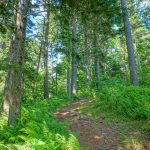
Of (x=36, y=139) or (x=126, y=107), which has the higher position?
(x=126, y=107)

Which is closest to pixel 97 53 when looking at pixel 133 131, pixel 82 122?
pixel 82 122

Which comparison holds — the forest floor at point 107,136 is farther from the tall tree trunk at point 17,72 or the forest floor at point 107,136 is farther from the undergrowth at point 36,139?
the tall tree trunk at point 17,72

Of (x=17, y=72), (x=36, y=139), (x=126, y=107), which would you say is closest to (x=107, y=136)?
(x=126, y=107)

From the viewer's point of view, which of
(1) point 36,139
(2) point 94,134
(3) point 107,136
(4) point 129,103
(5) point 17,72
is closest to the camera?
(1) point 36,139

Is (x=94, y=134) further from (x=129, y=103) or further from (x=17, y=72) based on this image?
(x=17, y=72)

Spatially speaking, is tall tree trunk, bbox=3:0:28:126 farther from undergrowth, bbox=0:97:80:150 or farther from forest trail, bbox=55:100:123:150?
forest trail, bbox=55:100:123:150

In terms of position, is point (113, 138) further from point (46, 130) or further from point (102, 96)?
point (102, 96)

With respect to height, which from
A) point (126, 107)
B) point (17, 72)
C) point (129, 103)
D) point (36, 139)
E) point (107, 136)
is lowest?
point (107, 136)

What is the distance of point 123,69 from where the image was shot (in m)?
39.6

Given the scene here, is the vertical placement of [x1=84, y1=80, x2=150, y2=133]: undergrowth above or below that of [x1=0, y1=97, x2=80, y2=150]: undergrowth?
above

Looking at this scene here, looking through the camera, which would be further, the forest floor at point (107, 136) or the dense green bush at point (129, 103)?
the dense green bush at point (129, 103)

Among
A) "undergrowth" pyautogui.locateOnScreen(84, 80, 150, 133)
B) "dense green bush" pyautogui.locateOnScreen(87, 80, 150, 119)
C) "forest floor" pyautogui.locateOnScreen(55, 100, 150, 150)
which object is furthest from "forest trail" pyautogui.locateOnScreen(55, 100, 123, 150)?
"dense green bush" pyautogui.locateOnScreen(87, 80, 150, 119)

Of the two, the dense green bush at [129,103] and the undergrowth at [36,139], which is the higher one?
the dense green bush at [129,103]

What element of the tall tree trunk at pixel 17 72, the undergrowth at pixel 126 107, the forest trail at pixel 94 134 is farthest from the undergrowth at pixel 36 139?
the undergrowth at pixel 126 107
